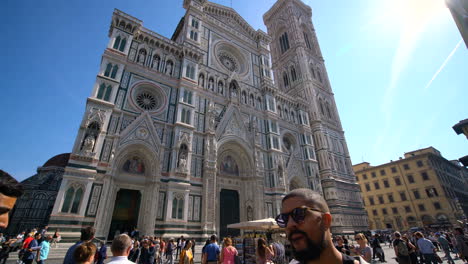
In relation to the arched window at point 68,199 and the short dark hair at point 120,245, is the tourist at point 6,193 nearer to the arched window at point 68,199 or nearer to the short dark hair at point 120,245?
the short dark hair at point 120,245

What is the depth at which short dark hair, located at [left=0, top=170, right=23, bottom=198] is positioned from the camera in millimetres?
1548

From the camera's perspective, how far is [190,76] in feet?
60.8

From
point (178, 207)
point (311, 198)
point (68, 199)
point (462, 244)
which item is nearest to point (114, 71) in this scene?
point (68, 199)

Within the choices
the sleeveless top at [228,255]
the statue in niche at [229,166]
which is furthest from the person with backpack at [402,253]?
the statue in niche at [229,166]

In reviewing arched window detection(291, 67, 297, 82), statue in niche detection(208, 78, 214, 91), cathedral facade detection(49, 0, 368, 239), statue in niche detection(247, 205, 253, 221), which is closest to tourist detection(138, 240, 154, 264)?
cathedral facade detection(49, 0, 368, 239)

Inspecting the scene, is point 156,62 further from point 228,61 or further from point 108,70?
point 228,61

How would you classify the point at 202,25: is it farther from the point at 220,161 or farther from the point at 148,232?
the point at 148,232

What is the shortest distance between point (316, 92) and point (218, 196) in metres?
21.6

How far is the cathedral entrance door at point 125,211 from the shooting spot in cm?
1284

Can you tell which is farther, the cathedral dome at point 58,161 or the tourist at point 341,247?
the cathedral dome at point 58,161

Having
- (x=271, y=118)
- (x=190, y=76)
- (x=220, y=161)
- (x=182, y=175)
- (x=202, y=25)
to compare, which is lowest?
(x=182, y=175)

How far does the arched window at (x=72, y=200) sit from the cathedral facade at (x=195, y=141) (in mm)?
48

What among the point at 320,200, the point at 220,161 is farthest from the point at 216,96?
the point at 320,200

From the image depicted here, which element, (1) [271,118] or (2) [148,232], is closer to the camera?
(2) [148,232]
